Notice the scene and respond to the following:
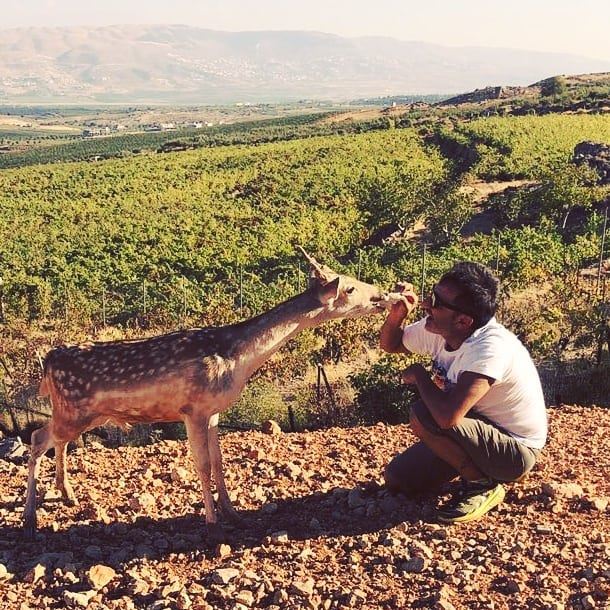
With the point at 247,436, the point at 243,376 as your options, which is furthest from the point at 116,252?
the point at 243,376

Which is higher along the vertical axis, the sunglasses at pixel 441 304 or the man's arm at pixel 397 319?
the sunglasses at pixel 441 304

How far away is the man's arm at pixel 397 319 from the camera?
6.94 meters

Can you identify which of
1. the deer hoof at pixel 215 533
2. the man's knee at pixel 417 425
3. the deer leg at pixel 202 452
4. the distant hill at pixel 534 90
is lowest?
the deer hoof at pixel 215 533

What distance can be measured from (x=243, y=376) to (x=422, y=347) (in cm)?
177

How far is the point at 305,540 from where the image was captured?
243 inches

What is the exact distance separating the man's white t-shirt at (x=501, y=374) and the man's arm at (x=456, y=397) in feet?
0.26

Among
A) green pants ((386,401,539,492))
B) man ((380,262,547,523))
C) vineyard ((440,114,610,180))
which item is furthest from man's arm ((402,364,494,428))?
vineyard ((440,114,610,180))

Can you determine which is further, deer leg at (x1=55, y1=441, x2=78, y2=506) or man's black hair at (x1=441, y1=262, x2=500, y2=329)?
deer leg at (x1=55, y1=441, x2=78, y2=506)

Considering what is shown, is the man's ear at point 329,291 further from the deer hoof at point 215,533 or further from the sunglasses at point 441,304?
the deer hoof at point 215,533

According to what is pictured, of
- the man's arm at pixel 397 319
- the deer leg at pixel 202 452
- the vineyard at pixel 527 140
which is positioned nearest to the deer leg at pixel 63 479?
the deer leg at pixel 202 452

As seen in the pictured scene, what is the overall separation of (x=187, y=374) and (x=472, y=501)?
282 cm

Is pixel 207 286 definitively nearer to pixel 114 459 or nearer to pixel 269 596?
pixel 114 459

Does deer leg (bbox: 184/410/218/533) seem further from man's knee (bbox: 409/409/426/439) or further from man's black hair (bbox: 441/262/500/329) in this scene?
man's black hair (bbox: 441/262/500/329)

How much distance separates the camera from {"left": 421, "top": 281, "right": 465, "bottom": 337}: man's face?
6031mm
